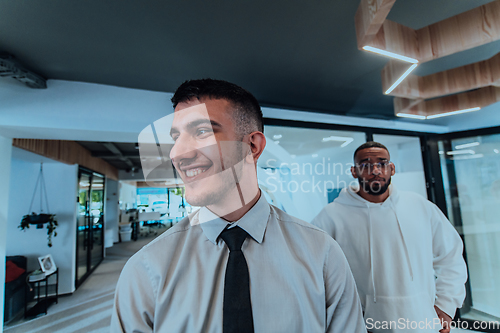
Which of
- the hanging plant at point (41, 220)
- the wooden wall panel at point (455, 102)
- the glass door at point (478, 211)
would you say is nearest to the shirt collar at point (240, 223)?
the wooden wall panel at point (455, 102)

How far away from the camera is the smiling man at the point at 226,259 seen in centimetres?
71

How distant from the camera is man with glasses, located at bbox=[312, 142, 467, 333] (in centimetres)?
140

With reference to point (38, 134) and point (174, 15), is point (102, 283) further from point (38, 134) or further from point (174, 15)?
point (174, 15)

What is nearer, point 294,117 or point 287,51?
point 287,51

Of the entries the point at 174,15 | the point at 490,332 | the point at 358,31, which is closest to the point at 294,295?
the point at 358,31

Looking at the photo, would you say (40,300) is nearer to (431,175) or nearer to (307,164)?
(307,164)

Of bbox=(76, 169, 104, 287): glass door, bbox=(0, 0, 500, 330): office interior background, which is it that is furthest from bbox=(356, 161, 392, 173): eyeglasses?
bbox=(76, 169, 104, 287): glass door

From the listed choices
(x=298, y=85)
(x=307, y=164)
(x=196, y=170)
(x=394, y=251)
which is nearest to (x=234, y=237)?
(x=196, y=170)

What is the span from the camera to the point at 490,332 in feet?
8.74

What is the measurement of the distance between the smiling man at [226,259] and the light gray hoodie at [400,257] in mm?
743

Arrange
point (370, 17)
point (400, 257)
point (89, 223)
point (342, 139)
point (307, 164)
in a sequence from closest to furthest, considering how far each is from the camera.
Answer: point (370, 17)
point (400, 257)
point (307, 164)
point (342, 139)
point (89, 223)

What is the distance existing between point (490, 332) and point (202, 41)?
4.19 metres

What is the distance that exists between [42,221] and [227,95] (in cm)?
467

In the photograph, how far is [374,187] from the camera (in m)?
1.54
